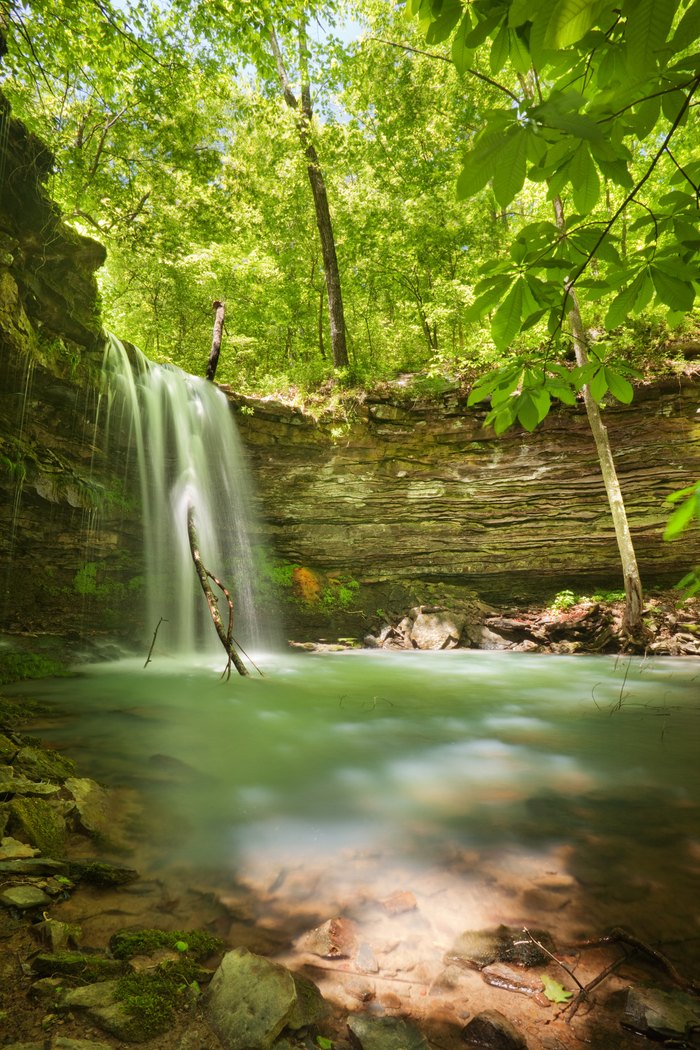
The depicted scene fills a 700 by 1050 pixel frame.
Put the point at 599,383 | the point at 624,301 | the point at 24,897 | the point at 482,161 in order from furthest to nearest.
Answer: the point at 599,383 → the point at 24,897 → the point at 624,301 → the point at 482,161

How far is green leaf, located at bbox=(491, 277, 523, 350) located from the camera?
1607mm

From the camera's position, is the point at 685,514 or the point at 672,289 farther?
the point at 672,289

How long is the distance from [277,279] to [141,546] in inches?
406

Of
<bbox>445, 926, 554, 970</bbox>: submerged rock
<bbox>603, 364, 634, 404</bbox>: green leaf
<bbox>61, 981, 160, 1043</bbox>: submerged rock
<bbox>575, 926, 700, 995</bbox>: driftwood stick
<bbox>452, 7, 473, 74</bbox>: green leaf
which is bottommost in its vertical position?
<bbox>445, 926, 554, 970</bbox>: submerged rock

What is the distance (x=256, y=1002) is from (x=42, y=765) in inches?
83.1

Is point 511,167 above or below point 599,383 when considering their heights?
above

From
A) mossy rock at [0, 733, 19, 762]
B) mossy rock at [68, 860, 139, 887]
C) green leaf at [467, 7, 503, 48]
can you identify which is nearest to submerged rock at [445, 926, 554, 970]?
mossy rock at [68, 860, 139, 887]

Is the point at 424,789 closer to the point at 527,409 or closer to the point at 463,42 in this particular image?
the point at 527,409

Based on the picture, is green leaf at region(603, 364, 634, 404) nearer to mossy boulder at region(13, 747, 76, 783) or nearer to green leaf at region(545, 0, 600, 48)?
green leaf at region(545, 0, 600, 48)

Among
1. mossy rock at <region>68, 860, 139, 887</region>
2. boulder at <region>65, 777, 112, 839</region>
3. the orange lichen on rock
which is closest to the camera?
mossy rock at <region>68, 860, 139, 887</region>

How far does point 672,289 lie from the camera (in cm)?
152

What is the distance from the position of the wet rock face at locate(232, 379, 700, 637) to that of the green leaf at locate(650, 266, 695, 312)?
378 inches

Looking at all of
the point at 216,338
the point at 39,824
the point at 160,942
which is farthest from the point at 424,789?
the point at 216,338

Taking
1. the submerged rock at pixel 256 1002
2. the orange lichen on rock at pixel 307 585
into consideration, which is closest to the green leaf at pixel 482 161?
the submerged rock at pixel 256 1002
